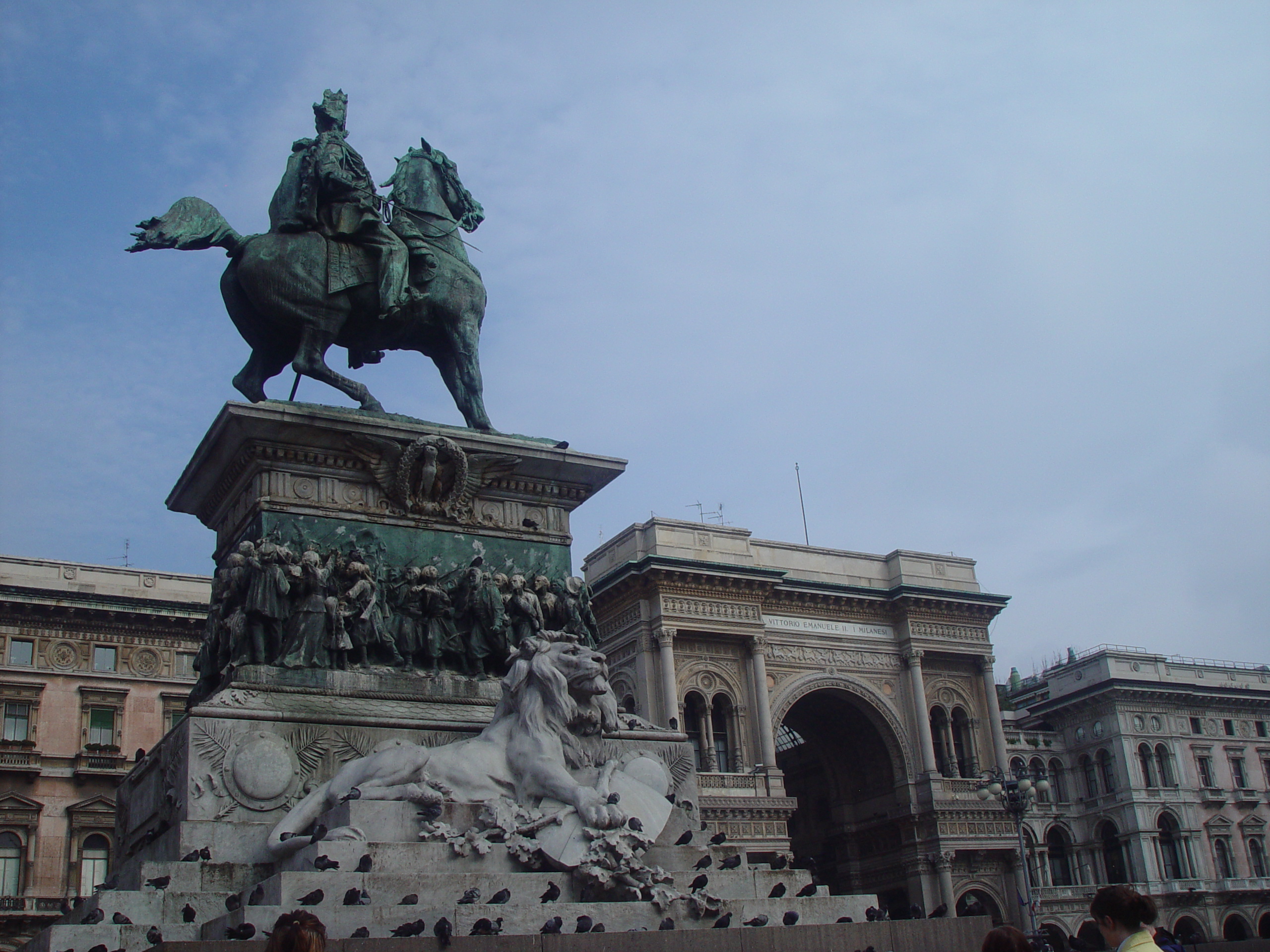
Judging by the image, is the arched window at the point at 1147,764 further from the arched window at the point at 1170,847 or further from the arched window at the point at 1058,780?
the arched window at the point at 1058,780

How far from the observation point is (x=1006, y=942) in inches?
181

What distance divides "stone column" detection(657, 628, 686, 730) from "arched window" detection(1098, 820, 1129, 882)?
2691cm

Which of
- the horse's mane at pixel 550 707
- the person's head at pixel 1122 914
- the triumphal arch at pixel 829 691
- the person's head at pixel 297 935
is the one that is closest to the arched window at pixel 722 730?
the triumphal arch at pixel 829 691

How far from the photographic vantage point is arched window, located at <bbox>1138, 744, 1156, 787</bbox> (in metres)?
58.6

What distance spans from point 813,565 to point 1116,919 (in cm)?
4333

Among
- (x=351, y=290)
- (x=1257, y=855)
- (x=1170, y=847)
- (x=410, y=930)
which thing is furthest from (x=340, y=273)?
(x=1257, y=855)

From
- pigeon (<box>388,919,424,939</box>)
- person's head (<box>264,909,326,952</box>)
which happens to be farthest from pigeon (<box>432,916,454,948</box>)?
person's head (<box>264,909,326,952</box>)

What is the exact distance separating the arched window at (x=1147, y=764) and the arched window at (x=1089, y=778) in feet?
6.62

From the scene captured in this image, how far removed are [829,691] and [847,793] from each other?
4644mm

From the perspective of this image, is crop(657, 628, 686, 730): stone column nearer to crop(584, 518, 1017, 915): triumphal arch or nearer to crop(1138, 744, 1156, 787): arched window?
crop(584, 518, 1017, 915): triumphal arch

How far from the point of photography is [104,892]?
306 inches

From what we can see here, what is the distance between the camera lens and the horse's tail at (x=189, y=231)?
36.3ft

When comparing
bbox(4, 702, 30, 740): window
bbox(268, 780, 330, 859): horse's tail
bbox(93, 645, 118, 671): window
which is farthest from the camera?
bbox(93, 645, 118, 671): window

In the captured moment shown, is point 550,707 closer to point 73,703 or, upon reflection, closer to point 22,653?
point 73,703
